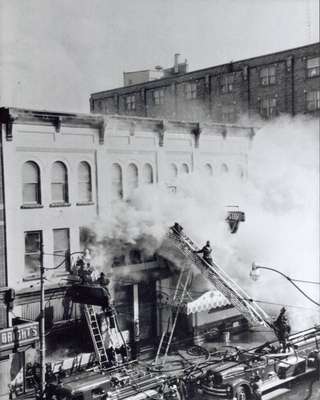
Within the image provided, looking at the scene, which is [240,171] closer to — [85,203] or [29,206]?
[85,203]

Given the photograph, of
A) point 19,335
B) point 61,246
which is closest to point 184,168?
point 61,246

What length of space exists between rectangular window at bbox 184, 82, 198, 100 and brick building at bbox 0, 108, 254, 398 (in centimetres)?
1107

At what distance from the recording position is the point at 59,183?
59.9ft

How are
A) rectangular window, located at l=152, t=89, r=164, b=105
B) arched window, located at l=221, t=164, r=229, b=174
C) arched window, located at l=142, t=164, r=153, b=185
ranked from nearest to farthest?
arched window, located at l=142, t=164, r=153, b=185, arched window, located at l=221, t=164, r=229, b=174, rectangular window, located at l=152, t=89, r=164, b=105

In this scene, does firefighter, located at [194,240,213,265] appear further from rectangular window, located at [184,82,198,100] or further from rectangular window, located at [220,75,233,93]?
rectangular window, located at [184,82,198,100]

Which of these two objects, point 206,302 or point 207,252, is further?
point 206,302

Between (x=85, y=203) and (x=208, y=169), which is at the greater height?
(x=208, y=169)

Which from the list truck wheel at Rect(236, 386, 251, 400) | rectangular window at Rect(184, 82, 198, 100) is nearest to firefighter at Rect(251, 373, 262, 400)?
truck wheel at Rect(236, 386, 251, 400)

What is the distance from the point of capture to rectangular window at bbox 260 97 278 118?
29.9 m

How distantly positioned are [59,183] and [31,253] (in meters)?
2.66

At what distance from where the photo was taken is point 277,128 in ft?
94.2

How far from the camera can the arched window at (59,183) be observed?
59.5ft

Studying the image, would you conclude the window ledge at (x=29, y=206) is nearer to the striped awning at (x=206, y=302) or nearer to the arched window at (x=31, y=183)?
the arched window at (x=31, y=183)

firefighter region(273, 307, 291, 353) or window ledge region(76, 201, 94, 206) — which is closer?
firefighter region(273, 307, 291, 353)
